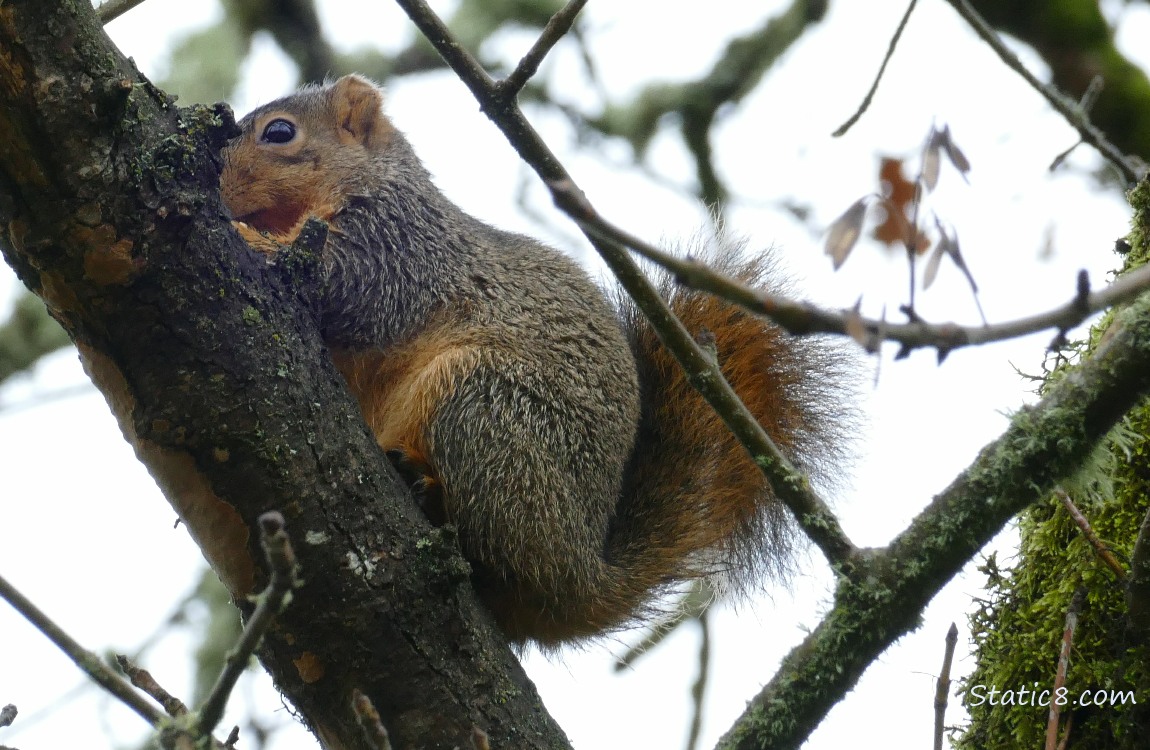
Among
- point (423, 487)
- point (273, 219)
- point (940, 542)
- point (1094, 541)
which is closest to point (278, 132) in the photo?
point (273, 219)

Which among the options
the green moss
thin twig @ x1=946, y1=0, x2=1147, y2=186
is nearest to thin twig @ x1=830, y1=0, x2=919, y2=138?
thin twig @ x1=946, y1=0, x2=1147, y2=186

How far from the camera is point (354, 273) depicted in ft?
10.1

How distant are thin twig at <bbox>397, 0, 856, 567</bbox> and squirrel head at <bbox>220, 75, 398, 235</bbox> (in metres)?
1.43

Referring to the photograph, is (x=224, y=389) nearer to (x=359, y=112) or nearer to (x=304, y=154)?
(x=304, y=154)

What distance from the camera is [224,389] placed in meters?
2.03

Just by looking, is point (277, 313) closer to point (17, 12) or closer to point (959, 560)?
point (17, 12)

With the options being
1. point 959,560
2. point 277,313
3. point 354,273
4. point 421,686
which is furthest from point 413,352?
point 959,560

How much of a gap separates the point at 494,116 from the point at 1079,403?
1.11 m

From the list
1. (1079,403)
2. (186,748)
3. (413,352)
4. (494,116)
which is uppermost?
(413,352)

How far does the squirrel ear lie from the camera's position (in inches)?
147

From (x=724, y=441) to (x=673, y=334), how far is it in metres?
1.12

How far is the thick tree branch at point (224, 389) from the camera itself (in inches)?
74.4

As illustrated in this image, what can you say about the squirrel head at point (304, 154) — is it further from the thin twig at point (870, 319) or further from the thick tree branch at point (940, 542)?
the thin twig at point (870, 319)

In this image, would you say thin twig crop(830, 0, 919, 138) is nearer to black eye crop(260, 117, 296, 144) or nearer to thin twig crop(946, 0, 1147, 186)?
thin twig crop(946, 0, 1147, 186)
